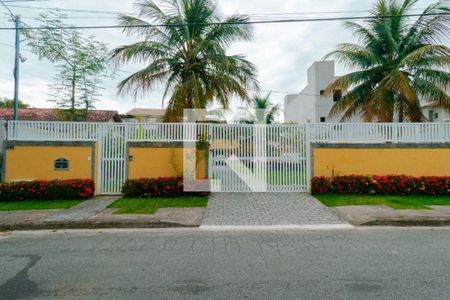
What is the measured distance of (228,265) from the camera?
3.95m

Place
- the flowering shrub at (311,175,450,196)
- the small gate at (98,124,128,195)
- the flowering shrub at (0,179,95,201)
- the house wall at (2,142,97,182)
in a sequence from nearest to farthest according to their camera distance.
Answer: the flowering shrub at (0,179,95,201) < the flowering shrub at (311,175,450,196) < the house wall at (2,142,97,182) < the small gate at (98,124,128,195)

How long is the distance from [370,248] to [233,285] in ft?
9.25

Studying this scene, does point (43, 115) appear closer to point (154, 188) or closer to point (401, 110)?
point (154, 188)

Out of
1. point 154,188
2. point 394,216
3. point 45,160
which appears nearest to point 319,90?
point 394,216

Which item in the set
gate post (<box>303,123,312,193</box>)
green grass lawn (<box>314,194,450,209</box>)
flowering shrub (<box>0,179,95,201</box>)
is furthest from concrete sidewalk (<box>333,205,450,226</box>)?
flowering shrub (<box>0,179,95,201</box>)

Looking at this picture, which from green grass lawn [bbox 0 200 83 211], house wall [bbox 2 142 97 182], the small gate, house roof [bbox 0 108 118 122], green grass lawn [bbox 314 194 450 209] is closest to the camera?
green grass lawn [bbox 0 200 83 211]

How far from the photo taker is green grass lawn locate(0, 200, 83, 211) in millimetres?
7507

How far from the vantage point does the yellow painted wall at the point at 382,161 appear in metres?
9.37

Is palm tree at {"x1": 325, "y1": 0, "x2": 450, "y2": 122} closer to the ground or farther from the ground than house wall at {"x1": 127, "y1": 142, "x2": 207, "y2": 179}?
farther from the ground

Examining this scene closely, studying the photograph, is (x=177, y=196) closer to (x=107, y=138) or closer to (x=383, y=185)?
(x=107, y=138)

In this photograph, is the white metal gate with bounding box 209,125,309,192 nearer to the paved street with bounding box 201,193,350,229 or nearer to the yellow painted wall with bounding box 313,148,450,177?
the paved street with bounding box 201,193,350,229

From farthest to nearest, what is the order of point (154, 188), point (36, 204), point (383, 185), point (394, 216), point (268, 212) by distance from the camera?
point (383, 185) < point (154, 188) < point (36, 204) < point (268, 212) < point (394, 216)

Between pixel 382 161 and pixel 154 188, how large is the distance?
8.07m

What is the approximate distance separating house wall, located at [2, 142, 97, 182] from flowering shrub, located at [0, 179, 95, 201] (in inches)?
25.5
